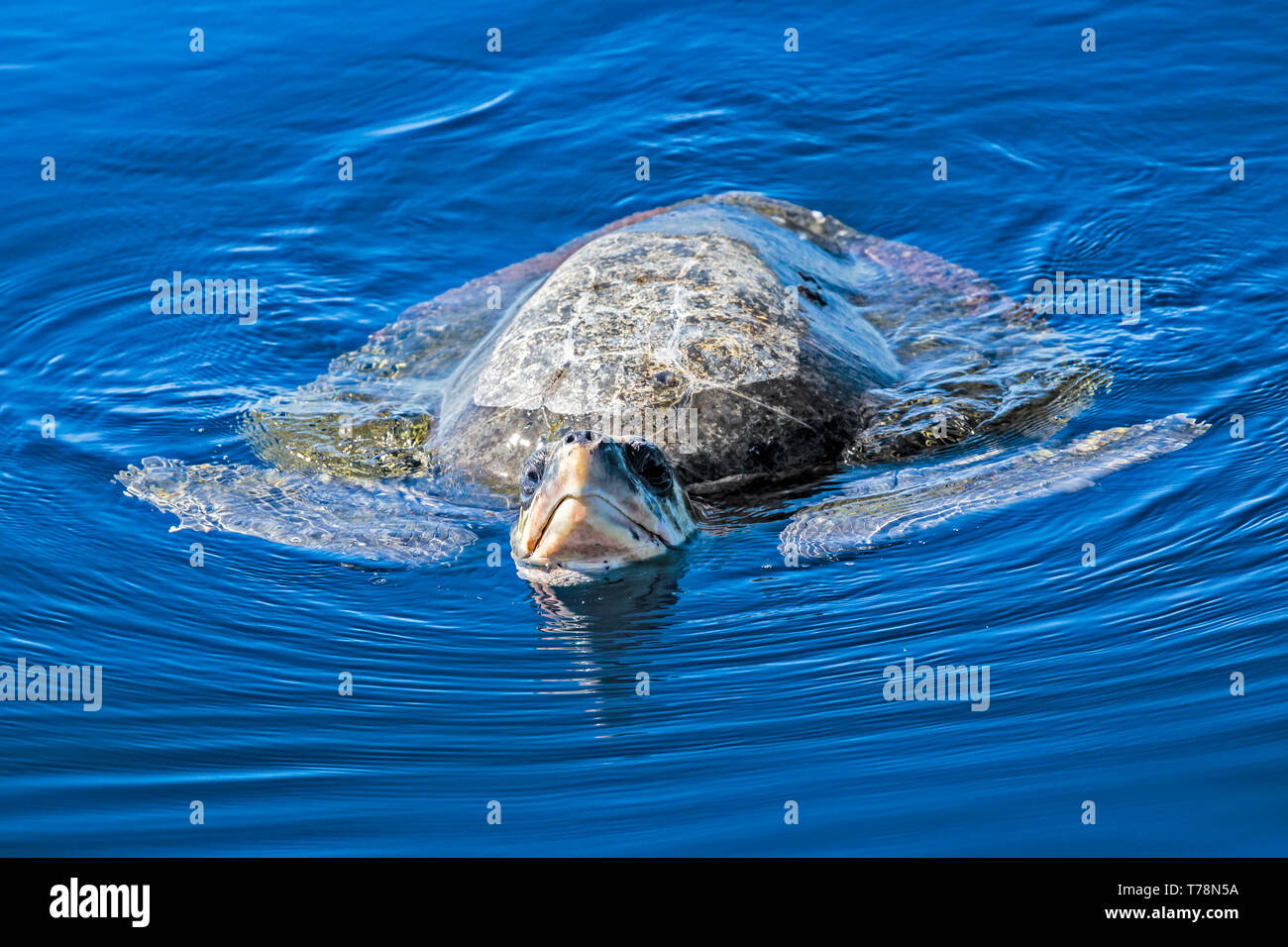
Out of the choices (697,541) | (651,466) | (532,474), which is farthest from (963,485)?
(532,474)

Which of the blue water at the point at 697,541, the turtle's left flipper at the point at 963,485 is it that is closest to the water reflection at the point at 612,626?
the blue water at the point at 697,541

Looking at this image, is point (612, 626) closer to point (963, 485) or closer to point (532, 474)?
point (532, 474)

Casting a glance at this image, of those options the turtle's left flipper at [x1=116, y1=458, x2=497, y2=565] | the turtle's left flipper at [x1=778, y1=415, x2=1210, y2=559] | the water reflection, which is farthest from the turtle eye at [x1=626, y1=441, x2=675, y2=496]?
the turtle's left flipper at [x1=116, y1=458, x2=497, y2=565]

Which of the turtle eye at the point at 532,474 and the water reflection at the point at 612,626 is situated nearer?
the water reflection at the point at 612,626

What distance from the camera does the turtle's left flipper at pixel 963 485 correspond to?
19.6ft

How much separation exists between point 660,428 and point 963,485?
4.77 feet

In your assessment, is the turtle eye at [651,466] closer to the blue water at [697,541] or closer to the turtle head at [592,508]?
the turtle head at [592,508]

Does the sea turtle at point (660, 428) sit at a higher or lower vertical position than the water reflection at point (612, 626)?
higher

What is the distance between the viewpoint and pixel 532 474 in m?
5.83

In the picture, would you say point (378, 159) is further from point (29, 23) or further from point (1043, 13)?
point (1043, 13)

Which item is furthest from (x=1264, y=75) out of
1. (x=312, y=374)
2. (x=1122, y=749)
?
(x=1122, y=749)

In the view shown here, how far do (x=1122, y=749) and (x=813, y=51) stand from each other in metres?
9.40

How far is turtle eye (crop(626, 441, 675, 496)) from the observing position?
18.5 ft

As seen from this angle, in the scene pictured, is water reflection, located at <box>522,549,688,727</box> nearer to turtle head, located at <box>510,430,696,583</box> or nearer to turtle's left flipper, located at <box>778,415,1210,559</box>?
turtle head, located at <box>510,430,696,583</box>
